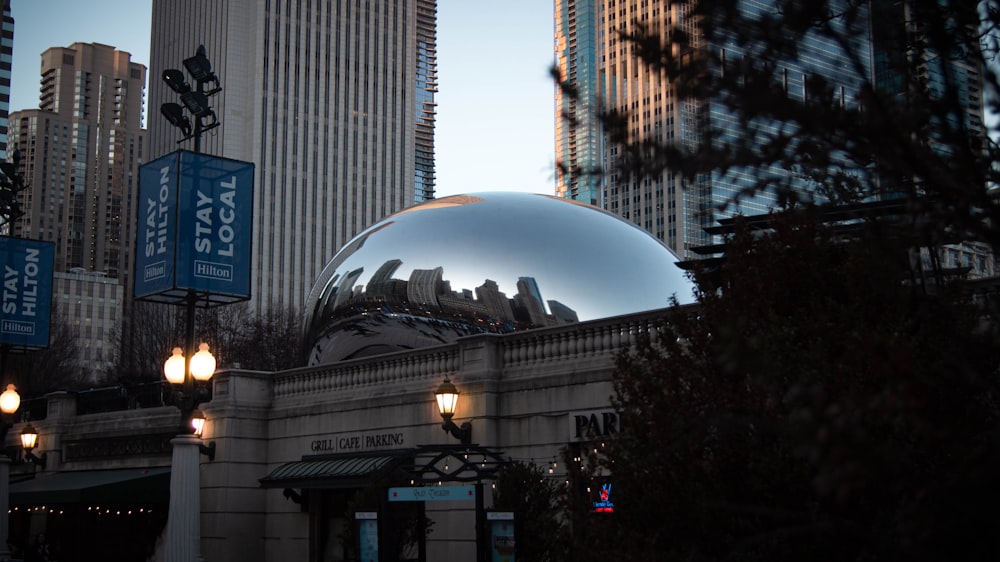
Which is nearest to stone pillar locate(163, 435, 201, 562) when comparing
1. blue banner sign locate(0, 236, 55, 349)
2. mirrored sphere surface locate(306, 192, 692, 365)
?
mirrored sphere surface locate(306, 192, 692, 365)

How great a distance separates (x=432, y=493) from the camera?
15.3m

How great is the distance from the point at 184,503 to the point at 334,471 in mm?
3939

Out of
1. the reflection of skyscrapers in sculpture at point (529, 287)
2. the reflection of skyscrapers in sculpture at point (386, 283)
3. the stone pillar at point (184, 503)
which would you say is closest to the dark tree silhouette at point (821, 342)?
the stone pillar at point (184, 503)

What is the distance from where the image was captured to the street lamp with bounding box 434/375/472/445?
60.6 ft

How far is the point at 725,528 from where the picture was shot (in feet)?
29.8

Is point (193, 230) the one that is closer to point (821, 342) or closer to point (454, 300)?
point (454, 300)

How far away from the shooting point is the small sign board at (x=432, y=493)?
49.4ft

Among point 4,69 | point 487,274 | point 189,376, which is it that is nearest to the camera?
point 189,376

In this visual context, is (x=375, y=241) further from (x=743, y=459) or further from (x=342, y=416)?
(x=743, y=459)

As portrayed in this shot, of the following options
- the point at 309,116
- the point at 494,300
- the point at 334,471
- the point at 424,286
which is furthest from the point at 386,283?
the point at 309,116

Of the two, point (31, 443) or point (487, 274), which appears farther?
point (31, 443)

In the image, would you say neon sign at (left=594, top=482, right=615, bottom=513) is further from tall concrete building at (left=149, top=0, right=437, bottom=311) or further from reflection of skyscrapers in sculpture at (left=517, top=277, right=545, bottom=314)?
tall concrete building at (left=149, top=0, right=437, bottom=311)

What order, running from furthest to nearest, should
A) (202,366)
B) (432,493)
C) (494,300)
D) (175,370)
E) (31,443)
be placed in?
1. (31,443)
2. (494,300)
3. (175,370)
4. (202,366)
5. (432,493)

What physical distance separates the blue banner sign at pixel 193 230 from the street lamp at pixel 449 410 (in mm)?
3756
